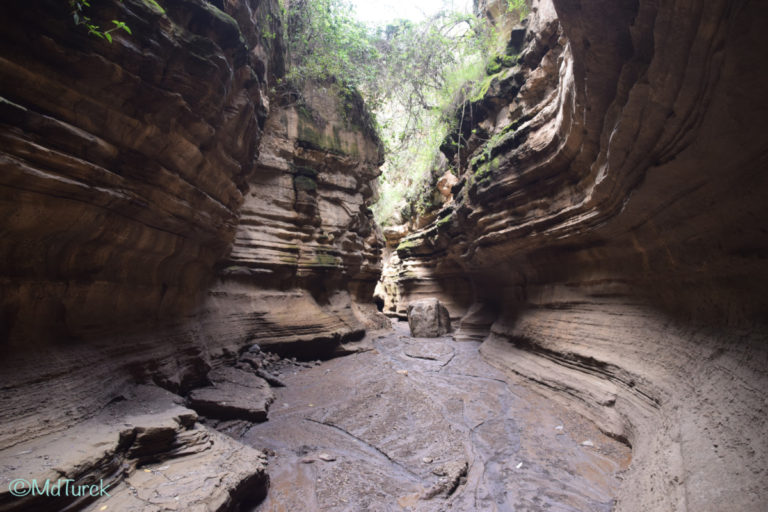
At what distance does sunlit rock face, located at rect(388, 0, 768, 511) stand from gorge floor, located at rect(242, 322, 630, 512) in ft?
1.33

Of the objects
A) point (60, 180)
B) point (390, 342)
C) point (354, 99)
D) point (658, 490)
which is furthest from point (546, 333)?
point (354, 99)

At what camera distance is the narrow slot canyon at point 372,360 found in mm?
2365

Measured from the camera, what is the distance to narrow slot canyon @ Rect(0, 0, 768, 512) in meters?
2.37

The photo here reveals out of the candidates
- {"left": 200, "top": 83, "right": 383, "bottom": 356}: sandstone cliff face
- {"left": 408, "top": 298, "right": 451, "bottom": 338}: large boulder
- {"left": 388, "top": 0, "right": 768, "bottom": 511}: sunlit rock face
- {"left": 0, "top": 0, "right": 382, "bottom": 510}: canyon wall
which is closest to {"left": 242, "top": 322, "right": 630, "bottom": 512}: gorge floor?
{"left": 388, "top": 0, "right": 768, "bottom": 511}: sunlit rock face

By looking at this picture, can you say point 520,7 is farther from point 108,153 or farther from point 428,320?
point 108,153

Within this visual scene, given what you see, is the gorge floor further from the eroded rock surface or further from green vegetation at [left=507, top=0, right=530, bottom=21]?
green vegetation at [left=507, top=0, right=530, bottom=21]

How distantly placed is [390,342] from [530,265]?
501cm

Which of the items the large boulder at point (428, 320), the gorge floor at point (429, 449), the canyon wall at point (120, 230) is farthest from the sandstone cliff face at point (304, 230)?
the gorge floor at point (429, 449)

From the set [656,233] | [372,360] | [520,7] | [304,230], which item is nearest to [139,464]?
[372,360]

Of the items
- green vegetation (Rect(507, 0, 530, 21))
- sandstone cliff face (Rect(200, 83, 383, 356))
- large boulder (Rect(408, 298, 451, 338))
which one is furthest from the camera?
large boulder (Rect(408, 298, 451, 338))

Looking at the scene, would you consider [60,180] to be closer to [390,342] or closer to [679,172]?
[679,172]

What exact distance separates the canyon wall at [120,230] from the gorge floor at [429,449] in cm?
80

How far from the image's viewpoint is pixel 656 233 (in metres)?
3.80

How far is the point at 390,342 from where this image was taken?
10.4 meters
